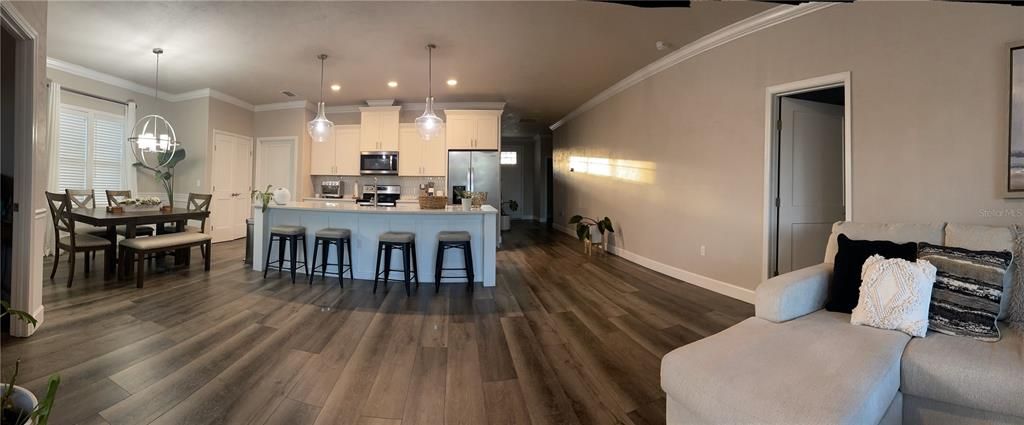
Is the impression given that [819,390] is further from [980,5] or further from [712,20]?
[712,20]

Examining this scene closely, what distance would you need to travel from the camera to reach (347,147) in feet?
21.2

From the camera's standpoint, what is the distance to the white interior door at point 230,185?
5.95m

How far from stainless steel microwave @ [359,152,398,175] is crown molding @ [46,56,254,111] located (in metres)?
2.30

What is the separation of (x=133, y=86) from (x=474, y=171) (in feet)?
17.5

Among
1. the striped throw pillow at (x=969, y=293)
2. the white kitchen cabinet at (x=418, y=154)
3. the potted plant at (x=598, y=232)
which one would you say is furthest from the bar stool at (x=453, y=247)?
the striped throw pillow at (x=969, y=293)

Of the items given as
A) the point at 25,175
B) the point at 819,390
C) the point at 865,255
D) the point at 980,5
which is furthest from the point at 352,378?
the point at 980,5

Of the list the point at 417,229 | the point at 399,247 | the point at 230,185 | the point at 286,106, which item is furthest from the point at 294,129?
the point at 399,247

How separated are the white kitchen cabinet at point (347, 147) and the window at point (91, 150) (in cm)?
293

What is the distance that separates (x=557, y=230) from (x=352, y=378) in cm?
704

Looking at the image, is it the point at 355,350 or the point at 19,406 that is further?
the point at 355,350

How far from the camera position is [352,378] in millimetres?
1890

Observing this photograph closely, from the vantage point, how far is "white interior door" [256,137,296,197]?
650 centimetres

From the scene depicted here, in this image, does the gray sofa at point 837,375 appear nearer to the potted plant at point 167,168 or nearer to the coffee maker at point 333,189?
the coffee maker at point 333,189

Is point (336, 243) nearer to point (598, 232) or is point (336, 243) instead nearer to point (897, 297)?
point (598, 232)
